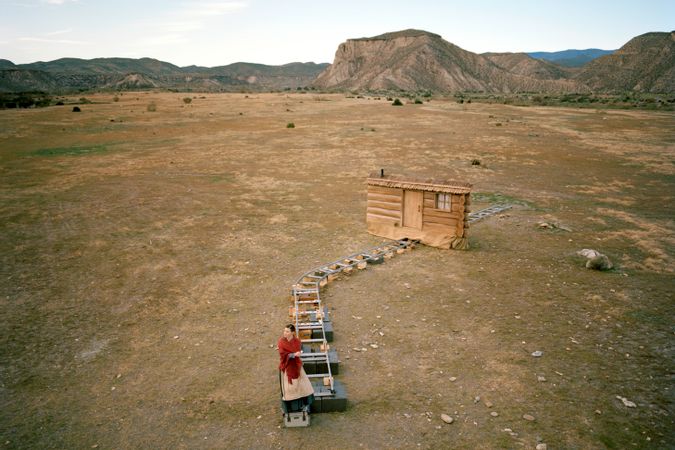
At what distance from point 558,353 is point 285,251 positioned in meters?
8.22

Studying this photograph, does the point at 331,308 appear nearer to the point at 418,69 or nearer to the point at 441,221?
the point at 441,221

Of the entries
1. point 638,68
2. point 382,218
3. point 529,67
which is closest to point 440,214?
Answer: point 382,218

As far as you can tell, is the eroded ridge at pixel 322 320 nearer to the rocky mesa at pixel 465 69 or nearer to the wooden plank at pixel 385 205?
the wooden plank at pixel 385 205

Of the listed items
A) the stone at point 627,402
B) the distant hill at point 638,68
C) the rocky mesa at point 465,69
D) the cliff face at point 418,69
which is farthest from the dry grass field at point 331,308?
Answer: the cliff face at point 418,69

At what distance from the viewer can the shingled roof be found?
43.0 feet

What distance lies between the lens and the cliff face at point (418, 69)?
12781 cm

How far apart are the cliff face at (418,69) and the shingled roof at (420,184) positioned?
115 metres

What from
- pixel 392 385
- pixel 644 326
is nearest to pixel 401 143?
pixel 644 326

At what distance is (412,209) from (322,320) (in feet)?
20.4

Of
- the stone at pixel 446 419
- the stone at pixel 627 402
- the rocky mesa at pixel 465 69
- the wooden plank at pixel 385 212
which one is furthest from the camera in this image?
the rocky mesa at pixel 465 69

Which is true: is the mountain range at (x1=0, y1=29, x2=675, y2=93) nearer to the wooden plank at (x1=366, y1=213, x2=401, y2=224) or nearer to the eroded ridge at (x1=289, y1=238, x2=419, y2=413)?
the wooden plank at (x1=366, y1=213, x2=401, y2=224)

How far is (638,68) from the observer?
114 metres

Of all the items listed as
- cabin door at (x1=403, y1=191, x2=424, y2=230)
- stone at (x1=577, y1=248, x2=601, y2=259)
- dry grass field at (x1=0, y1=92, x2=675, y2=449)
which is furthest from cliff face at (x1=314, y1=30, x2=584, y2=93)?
stone at (x1=577, y1=248, x2=601, y2=259)

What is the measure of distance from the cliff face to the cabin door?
115282 mm
